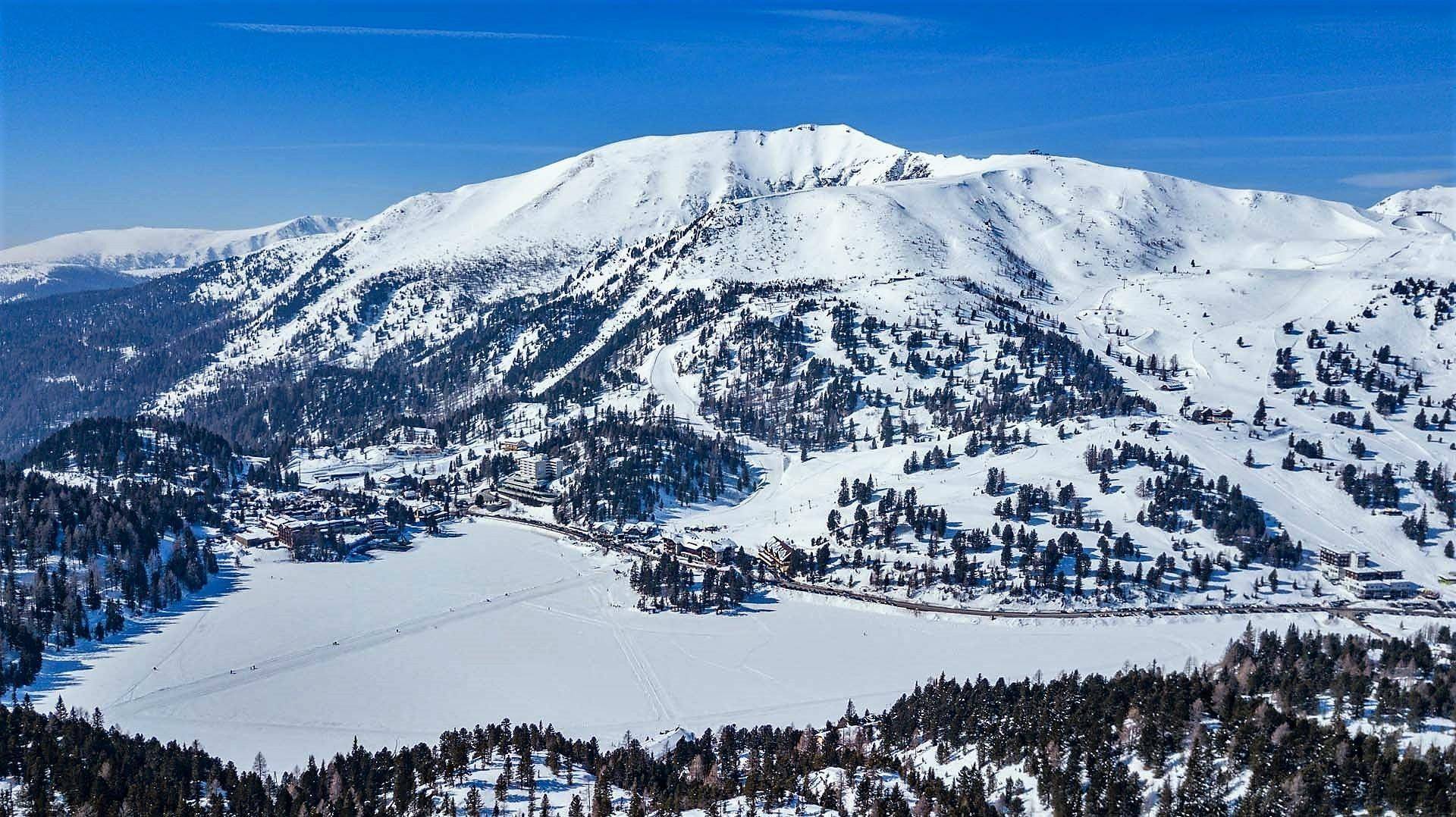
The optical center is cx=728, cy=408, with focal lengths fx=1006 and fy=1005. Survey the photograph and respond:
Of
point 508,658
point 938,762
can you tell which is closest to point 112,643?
point 508,658

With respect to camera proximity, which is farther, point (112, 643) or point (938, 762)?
point (112, 643)

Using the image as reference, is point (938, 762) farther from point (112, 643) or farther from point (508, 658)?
point (112, 643)

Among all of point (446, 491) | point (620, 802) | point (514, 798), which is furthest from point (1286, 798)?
point (446, 491)

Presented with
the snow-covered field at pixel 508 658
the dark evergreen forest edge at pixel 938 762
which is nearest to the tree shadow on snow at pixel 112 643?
the snow-covered field at pixel 508 658

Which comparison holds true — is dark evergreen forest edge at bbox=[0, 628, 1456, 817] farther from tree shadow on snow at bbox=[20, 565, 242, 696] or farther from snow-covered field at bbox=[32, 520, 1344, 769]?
tree shadow on snow at bbox=[20, 565, 242, 696]

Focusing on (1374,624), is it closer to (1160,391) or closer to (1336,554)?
(1336,554)

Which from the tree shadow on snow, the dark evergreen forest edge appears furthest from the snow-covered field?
the dark evergreen forest edge

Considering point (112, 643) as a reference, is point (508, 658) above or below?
below
